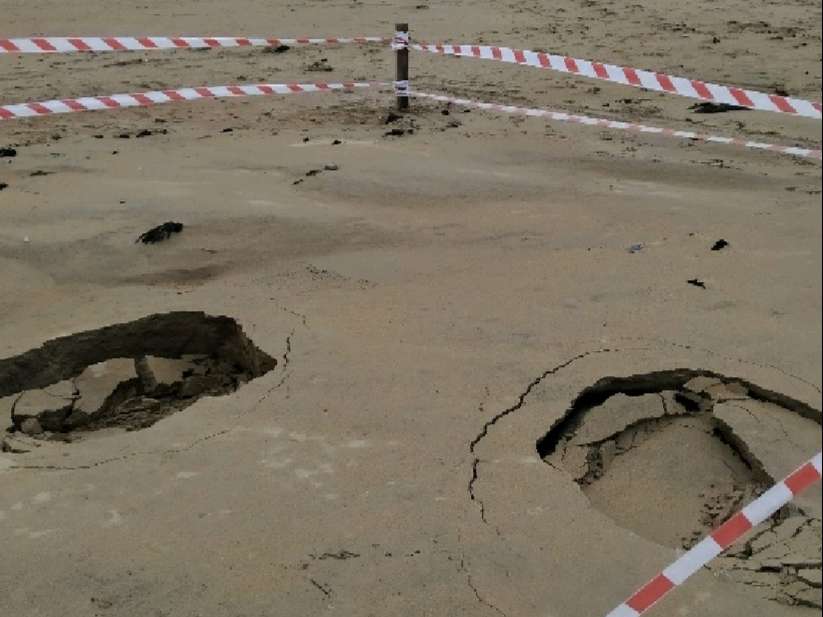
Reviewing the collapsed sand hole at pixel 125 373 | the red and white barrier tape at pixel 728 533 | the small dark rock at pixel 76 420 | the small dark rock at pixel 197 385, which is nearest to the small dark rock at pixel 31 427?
the collapsed sand hole at pixel 125 373

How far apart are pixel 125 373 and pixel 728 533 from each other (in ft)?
10.8

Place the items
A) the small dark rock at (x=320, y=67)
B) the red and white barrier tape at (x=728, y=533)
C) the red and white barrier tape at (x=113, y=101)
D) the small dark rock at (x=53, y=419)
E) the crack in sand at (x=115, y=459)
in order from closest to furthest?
1. the red and white barrier tape at (x=728, y=533)
2. the crack in sand at (x=115, y=459)
3. the small dark rock at (x=53, y=419)
4. the red and white barrier tape at (x=113, y=101)
5. the small dark rock at (x=320, y=67)

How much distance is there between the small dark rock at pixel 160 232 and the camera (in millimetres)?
5422

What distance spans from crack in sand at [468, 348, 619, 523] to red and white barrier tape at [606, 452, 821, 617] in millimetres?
883

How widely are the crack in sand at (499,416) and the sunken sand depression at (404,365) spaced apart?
0.06 feet

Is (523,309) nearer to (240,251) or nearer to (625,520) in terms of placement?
(625,520)

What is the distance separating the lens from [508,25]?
12.3m

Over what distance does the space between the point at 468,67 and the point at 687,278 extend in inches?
254

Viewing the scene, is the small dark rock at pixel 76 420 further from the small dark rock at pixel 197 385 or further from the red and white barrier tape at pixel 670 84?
the red and white barrier tape at pixel 670 84

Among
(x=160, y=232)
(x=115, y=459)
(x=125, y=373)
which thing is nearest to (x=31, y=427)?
(x=125, y=373)

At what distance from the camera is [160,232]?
18.0ft

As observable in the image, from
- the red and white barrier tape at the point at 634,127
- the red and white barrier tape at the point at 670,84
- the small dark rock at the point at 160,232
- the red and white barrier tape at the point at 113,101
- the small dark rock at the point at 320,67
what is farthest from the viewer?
the small dark rock at the point at 320,67

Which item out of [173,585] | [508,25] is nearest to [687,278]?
[173,585]

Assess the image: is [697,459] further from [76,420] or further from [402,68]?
[402,68]
